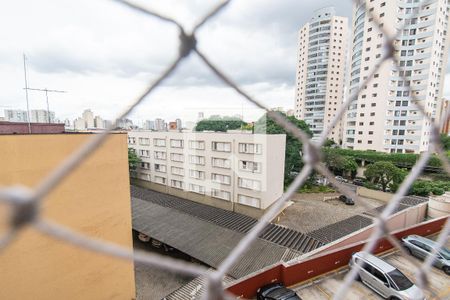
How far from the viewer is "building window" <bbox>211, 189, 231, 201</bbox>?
9727 mm

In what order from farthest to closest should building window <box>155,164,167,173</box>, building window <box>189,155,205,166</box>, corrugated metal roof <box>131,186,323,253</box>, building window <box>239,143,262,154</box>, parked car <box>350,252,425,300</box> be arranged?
building window <box>155,164,167,173</box>
building window <box>189,155,205,166</box>
building window <box>239,143,262,154</box>
corrugated metal roof <box>131,186,323,253</box>
parked car <box>350,252,425,300</box>

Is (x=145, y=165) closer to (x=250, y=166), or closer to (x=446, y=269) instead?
(x=250, y=166)

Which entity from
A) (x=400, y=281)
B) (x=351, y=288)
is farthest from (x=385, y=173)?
(x=351, y=288)

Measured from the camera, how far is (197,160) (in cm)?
1031

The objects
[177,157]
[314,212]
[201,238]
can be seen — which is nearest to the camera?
[201,238]

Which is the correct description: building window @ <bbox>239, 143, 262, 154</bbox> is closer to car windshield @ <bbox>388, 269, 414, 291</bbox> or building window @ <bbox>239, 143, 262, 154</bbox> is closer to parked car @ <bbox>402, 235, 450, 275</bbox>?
parked car @ <bbox>402, 235, 450, 275</bbox>

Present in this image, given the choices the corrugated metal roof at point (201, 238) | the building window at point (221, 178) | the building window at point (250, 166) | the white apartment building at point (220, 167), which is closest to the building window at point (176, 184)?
the white apartment building at point (220, 167)

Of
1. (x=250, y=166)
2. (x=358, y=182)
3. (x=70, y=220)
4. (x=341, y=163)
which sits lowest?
(x=358, y=182)

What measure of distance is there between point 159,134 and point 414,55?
712 inches

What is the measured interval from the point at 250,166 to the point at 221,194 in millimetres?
1962

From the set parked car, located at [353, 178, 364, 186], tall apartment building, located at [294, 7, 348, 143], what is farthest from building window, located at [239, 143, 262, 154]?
tall apartment building, located at [294, 7, 348, 143]

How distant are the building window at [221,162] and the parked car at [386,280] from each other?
5902 millimetres

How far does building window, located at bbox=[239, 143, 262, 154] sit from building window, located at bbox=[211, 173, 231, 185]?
1.42 metres

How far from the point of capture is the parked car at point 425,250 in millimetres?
4520
